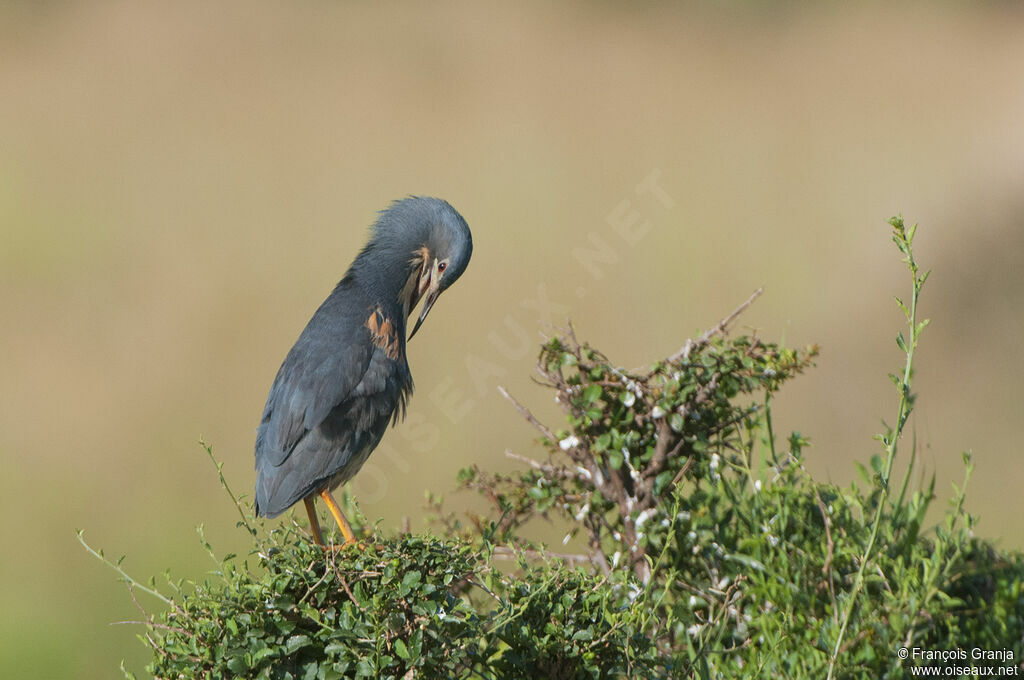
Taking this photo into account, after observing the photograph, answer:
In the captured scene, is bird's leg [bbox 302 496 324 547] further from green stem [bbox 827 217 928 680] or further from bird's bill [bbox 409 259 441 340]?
green stem [bbox 827 217 928 680]

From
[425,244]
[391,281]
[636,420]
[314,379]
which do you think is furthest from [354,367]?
[636,420]

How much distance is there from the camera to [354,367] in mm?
2848

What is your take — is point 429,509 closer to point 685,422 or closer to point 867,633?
point 685,422

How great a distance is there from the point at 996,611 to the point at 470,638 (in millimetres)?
1456

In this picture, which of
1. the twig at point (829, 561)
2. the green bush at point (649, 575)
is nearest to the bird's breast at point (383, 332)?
the green bush at point (649, 575)

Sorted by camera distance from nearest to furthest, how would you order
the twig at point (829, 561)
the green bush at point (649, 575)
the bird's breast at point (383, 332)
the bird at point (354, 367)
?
1. the green bush at point (649, 575)
2. the twig at point (829, 561)
3. the bird at point (354, 367)
4. the bird's breast at point (383, 332)

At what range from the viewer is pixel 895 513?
8.61 ft

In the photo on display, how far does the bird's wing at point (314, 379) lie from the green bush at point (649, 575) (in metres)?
0.47

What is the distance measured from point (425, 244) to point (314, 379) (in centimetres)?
60

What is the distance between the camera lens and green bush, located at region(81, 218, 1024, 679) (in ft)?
6.12

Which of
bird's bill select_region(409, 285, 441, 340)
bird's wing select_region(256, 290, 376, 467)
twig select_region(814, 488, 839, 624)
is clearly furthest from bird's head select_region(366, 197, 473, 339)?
twig select_region(814, 488, 839, 624)

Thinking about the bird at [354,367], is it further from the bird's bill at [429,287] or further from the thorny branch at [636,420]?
the thorny branch at [636,420]

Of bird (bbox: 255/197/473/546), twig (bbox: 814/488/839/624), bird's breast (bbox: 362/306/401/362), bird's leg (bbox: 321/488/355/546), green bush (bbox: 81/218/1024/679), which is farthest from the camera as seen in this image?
bird's breast (bbox: 362/306/401/362)

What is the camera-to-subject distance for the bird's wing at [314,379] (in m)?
2.74
